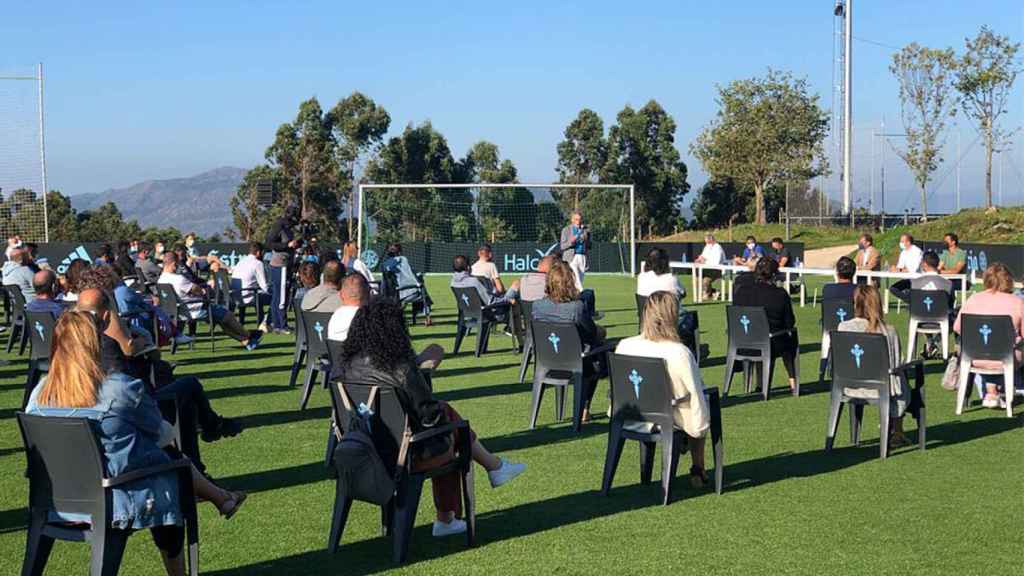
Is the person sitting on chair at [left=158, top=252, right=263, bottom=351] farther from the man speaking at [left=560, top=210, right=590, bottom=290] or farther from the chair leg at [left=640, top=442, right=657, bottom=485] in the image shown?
the chair leg at [left=640, top=442, right=657, bottom=485]

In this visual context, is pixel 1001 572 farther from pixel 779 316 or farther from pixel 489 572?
pixel 779 316

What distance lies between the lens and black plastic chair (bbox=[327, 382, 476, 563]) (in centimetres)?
545

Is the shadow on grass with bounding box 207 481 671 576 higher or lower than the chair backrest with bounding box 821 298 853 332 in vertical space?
lower

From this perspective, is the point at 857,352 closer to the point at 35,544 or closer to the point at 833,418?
the point at 833,418

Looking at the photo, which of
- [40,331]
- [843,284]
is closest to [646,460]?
[843,284]

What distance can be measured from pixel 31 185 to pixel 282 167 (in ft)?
54.3

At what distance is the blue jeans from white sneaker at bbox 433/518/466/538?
11.2 m

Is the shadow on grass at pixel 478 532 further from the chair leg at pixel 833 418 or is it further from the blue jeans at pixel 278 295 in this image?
the blue jeans at pixel 278 295

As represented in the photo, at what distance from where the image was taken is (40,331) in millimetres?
10578

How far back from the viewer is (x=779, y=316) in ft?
34.3

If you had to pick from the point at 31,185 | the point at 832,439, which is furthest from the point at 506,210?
the point at 832,439

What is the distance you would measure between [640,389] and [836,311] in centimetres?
479

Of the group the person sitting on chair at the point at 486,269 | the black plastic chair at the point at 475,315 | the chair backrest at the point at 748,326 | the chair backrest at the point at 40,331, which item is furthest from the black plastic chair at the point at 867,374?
the person sitting on chair at the point at 486,269

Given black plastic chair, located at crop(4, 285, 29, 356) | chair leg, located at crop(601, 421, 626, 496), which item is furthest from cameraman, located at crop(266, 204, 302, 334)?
chair leg, located at crop(601, 421, 626, 496)
